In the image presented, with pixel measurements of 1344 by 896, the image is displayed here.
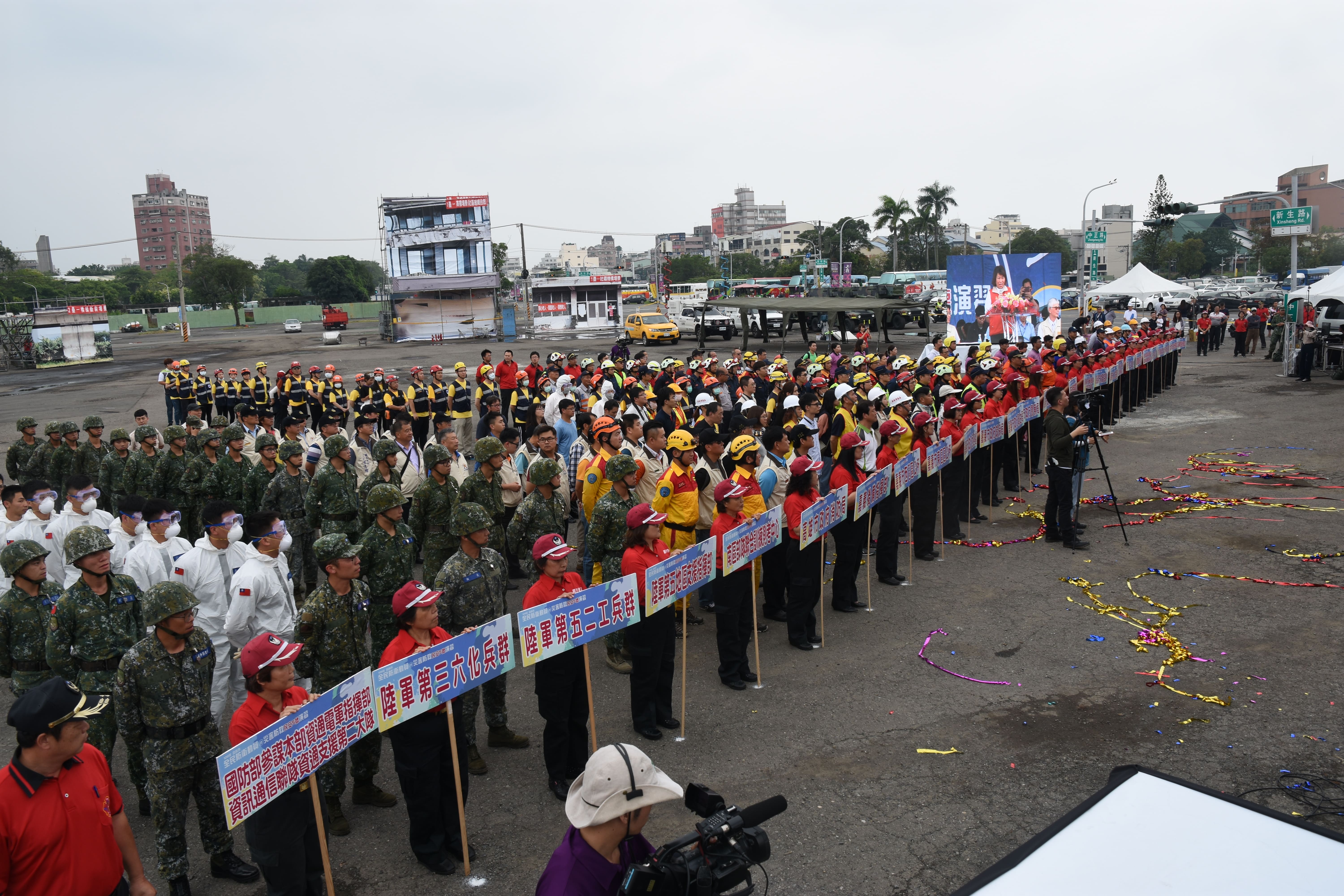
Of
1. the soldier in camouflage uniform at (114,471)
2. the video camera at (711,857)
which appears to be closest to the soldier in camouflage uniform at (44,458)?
the soldier in camouflage uniform at (114,471)

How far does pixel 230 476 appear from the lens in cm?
985

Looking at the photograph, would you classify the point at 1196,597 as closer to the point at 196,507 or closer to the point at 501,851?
the point at 501,851

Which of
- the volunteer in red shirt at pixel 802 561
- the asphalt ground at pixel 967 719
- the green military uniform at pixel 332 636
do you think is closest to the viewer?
the asphalt ground at pixel 967 719

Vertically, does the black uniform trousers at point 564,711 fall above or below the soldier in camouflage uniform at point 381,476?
below

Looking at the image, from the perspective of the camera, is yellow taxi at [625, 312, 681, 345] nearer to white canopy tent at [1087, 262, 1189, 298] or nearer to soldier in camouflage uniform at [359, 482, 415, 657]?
white canopy tent at [1087, 262, 1189, 298]

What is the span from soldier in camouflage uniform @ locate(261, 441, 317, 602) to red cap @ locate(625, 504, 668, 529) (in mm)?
4235

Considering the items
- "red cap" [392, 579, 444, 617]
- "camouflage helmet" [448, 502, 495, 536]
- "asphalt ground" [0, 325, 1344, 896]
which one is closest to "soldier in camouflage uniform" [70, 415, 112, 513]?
"asphalt ground" [0, 325, 1344, 896]

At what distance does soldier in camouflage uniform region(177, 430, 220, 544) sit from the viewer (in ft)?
31.8

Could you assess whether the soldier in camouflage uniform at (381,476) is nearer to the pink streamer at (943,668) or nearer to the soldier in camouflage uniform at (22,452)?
the pink streamer at (943,668)

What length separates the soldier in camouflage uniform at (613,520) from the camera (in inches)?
273

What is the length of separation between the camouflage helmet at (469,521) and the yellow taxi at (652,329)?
38416 millimetres

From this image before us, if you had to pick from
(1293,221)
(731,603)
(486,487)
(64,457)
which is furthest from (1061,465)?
(1293,221)

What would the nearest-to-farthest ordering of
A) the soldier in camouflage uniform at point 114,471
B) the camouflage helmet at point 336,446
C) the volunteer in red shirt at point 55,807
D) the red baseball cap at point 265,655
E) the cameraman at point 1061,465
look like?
1. the volunteer in red shirt at point 55,807
2. the red baseball cap at point 265,655
3. the camouflage helmet at point 336,446
4. the cameraman at point 1061,465
5. the soldier in camouflage uniform at point 114,471

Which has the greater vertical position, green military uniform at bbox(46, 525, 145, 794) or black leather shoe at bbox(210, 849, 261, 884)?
green military uniform at bbox(46, 525, 145, 794)
